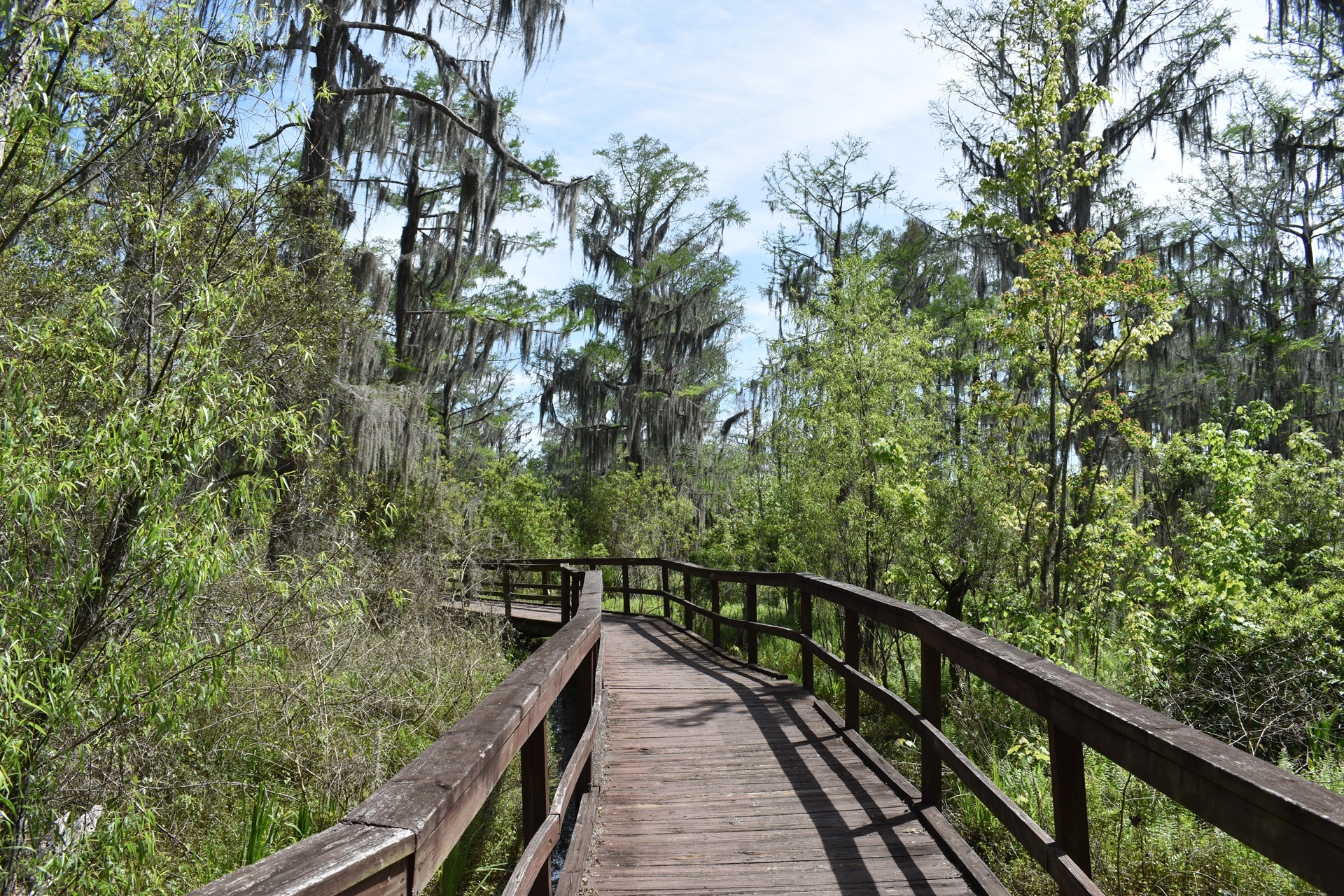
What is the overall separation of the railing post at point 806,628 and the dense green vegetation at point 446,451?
1.59m

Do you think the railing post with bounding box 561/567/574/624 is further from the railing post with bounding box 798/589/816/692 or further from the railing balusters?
the railing post with bounding box 798/589/816/692

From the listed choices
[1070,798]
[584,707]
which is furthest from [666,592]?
[1070,798]

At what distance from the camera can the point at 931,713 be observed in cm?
361

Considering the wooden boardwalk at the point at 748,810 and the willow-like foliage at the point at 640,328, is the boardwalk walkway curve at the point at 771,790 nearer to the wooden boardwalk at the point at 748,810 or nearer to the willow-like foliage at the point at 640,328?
the wooden boardwalk at the point at 748,810

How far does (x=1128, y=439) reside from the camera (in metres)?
9.01

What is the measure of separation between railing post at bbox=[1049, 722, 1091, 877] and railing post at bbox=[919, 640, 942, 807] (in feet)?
3.80

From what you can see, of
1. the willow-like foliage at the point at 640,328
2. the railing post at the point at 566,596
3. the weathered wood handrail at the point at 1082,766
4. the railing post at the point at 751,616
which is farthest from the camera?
the willow-like foliage at the point at 640,328

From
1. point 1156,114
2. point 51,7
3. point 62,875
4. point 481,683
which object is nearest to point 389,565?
point 481,683

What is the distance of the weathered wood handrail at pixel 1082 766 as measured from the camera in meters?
1.37

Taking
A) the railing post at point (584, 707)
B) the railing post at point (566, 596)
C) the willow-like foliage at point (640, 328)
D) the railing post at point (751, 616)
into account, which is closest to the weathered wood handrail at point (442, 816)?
the railing post at point (584, 707)

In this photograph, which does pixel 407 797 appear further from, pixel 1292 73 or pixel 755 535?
pixel 1292 73

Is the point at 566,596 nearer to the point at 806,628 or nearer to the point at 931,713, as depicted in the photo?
the point at 806,628

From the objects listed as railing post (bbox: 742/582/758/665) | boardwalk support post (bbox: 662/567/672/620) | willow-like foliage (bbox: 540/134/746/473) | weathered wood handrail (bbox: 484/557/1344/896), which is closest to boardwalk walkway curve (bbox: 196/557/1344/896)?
weathered wood handrail (bbox: 484/557/1344/896)

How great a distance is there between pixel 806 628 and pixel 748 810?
2381 mm
